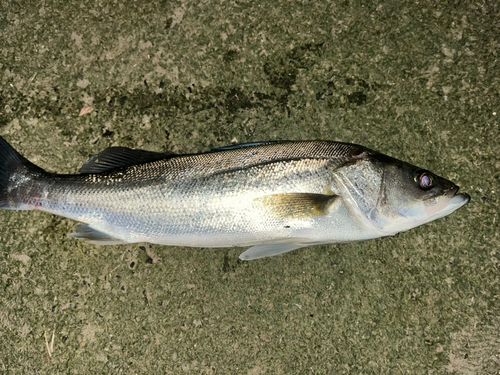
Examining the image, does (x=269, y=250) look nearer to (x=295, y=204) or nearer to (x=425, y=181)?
(x=295, y=204)

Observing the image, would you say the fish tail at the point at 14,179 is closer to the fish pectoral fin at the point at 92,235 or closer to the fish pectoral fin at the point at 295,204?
the fish pectoral fin at the point at 92,235

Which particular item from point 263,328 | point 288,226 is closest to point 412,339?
point 263,328

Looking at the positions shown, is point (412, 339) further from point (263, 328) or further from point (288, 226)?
point (288, 226)

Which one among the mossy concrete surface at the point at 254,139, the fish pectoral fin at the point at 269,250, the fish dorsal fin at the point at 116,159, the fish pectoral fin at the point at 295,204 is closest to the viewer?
the fish pectoral fin at the point at 295,204

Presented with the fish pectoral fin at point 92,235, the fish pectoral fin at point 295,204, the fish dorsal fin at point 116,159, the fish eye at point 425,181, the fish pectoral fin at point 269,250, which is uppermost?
the fish dorsal fin at point 116,159

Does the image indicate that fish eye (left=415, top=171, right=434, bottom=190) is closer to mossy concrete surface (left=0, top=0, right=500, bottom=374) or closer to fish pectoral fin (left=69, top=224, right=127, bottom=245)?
mossy concrete surface (left=0, top=0, right=500, bottom=374)

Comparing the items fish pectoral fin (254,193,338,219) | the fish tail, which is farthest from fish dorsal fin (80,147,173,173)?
fish pectoral fin (254,193,338,219)

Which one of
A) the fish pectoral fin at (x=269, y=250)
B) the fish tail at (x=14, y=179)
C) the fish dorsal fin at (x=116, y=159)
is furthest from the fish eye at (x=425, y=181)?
the fish tail at (x=14, y=179)

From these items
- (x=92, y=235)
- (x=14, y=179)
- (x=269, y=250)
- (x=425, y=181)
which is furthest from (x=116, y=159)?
(x=425, y=181)
